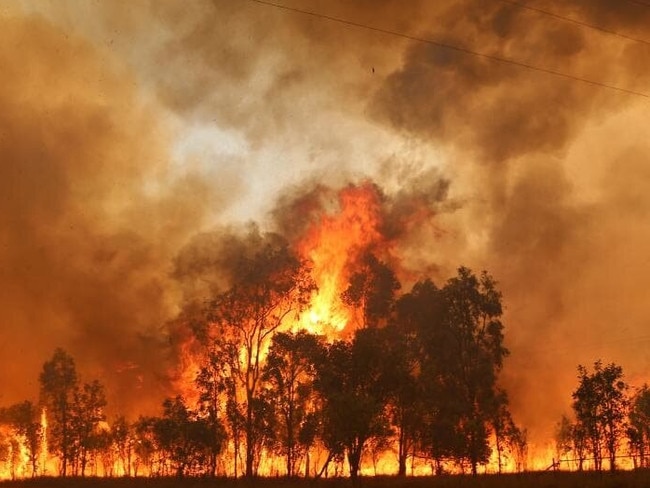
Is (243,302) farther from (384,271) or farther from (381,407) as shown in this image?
(381,407)

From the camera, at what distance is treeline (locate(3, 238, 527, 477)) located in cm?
5994

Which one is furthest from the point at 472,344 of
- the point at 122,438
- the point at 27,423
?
the point at 27,423

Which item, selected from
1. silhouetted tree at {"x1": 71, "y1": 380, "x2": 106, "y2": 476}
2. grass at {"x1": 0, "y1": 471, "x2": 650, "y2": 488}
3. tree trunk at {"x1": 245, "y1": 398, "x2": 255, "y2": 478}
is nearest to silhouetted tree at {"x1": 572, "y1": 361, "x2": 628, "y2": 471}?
grass at {"x1": 0, "y1": 471, "x2": 650, "y2": 488}

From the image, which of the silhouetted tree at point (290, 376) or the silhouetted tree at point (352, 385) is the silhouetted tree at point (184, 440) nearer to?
the silhouetted tree at point (290, 376)

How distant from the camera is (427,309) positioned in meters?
80.8

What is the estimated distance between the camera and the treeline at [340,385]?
197ft

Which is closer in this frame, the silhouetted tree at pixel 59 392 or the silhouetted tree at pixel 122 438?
the silhouetted tree at pixel 59 392

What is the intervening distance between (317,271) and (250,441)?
3151 centimetres

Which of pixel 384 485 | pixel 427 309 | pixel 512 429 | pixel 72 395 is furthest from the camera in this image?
pixel 72 395

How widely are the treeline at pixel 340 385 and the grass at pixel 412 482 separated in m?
2.17

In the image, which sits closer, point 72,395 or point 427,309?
point 427,309

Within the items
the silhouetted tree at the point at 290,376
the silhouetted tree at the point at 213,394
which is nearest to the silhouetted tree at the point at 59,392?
the silhouetted tree at the point at 213,394

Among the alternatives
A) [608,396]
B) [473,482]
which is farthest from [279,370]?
[608,396]

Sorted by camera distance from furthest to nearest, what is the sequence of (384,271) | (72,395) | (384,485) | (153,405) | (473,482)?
(153,405) < (72,395) < (384,271) < (384,485) < (473,482)
